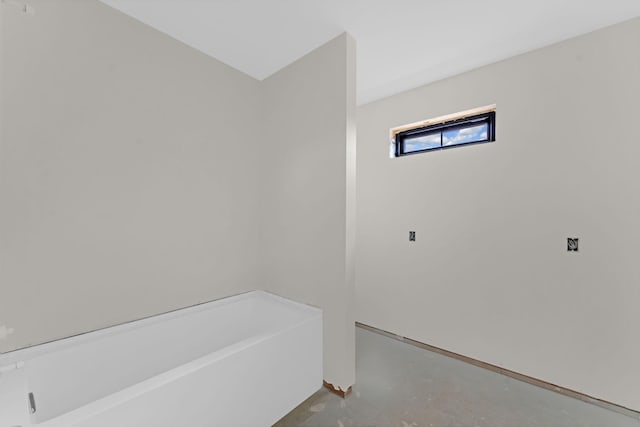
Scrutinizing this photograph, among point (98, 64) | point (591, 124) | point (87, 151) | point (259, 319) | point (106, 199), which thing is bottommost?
point (259, 319)

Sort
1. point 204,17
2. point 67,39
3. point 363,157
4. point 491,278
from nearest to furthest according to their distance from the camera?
point 67,39 → point 204,17 → point 491,278 → point 363,157

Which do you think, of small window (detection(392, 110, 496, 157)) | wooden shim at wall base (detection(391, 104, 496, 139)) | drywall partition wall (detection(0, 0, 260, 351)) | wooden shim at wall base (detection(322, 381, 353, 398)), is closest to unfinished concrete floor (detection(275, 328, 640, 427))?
wooden shim at wall base (detection(322, 381, 353, 398))

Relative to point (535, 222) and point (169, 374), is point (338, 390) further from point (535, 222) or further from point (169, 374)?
point (535, 222)

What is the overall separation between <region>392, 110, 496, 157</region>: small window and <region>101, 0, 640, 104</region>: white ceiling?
453 millimetres

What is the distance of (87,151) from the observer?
1.60 metres

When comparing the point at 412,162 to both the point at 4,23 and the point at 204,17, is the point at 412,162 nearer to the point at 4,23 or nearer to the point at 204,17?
the point at 204,17

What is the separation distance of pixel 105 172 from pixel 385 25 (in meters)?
2.12

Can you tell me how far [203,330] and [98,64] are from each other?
1958 millimetres

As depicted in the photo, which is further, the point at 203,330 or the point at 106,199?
the point at 203,330

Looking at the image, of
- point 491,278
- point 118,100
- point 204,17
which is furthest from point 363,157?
point 118,100

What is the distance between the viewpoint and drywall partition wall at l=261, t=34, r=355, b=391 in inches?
74.9

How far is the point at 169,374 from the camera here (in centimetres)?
122

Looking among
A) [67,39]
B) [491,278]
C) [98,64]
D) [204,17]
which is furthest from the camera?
[491,278]

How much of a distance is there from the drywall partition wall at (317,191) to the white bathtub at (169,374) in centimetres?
19
